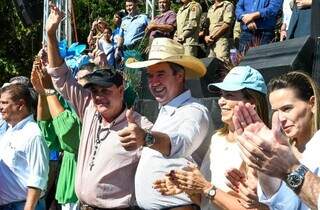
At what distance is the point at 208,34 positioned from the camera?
11.3m

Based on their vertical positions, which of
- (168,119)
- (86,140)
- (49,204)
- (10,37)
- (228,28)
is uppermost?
(168,119)

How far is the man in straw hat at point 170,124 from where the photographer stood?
403 cm

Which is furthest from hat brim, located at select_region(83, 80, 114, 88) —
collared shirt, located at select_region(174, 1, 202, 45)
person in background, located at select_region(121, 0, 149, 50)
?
person in background, located at select_region(121, 0, 149, 50)

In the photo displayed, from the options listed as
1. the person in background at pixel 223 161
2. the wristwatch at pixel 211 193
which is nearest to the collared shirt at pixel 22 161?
the person in background at pixel 223 161

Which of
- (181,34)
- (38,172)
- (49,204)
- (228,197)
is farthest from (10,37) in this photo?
(228,197)

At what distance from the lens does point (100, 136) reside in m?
4.91

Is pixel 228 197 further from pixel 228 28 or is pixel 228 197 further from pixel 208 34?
pixel 208 34

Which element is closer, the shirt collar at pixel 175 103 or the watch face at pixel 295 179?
the watch face at pixel 295 179

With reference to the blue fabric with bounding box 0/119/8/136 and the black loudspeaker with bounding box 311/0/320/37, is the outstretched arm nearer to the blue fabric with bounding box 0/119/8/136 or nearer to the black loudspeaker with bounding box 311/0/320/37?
the blue fabric with bounding box 0/119/8/136

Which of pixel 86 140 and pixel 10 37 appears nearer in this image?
pixel 86 140

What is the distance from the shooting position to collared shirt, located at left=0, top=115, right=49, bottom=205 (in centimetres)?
555

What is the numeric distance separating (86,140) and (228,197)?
145 centimetres

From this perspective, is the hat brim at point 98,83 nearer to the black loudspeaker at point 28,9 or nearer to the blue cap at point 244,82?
the blue cap at point 244,82

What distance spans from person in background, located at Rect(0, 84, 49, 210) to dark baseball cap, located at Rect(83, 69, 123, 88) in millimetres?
918
